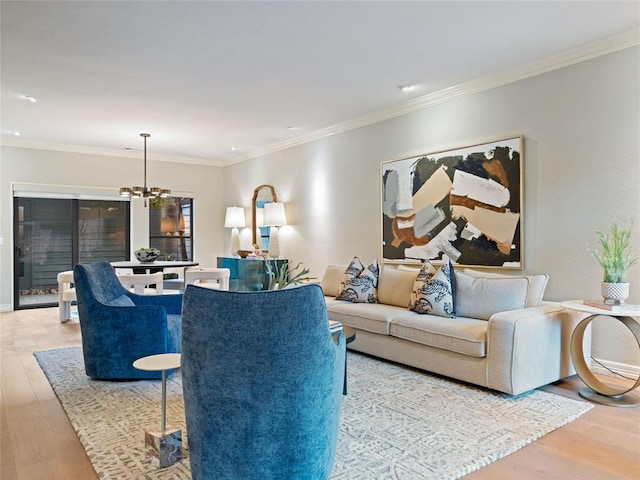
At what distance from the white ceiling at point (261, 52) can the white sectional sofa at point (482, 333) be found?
6.14 feet

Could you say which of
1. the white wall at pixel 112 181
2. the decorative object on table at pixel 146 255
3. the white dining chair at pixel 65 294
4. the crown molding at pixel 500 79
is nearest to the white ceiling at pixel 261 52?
the crown molding at pixel 500 79

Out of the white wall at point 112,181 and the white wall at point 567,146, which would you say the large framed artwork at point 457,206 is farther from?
the white wall at point 112,181

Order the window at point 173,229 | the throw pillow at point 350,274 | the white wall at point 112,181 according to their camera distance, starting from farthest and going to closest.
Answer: the window at point 173,229 < the white wall at point 112,181 < the throw pillow at point 350,274

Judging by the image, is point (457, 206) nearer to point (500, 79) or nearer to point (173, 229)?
point (500, 79)

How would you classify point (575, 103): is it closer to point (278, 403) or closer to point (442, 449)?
point (442, 449)

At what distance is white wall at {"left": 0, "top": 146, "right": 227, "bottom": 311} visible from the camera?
21.8 feet

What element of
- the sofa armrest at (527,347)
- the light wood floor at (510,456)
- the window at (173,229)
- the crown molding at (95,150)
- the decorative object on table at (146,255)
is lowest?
the light wood floor at (510,456)

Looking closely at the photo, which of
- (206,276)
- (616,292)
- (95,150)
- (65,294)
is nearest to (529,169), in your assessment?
(616,292)

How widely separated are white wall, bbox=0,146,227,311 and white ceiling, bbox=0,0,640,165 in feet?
Answer: 4.13

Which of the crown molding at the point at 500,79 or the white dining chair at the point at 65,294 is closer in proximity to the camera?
the crown molding at the point at 500,79

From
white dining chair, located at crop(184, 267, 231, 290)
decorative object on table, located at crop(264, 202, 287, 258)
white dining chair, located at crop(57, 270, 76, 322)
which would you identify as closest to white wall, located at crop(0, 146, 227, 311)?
white dining chair, located at crop(57, 270, 76, 322)

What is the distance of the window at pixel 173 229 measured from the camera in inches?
318

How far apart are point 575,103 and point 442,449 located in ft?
9.78

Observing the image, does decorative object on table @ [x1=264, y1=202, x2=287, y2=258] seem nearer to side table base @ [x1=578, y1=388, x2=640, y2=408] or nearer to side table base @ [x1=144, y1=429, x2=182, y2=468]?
side table base @ [x1=578, y1=388, x2=640, y2=408]
